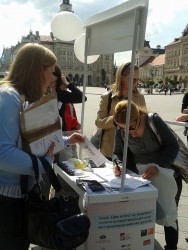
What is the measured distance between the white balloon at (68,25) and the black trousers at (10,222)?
3425mm

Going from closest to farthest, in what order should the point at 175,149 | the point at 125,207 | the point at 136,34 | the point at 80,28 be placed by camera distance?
the point at 136,34, the point at 125,207, the point at 175,149, the point at 80,28

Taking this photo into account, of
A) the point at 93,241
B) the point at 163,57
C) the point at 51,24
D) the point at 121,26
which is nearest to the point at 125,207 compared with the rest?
the point at 93,241

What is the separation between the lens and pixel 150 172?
2.49m

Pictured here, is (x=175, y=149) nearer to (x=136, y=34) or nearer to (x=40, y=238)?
(x=136, y=34)

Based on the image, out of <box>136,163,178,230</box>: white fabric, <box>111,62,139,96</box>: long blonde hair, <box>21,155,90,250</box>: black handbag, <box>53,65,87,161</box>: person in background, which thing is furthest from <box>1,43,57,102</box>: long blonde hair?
<box>53,65,87,161</box>: person in background

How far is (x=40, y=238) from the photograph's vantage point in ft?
5.90

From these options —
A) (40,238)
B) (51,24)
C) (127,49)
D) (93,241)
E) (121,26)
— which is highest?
(51,24)

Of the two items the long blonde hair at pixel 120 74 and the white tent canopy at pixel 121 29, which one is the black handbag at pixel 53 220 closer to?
the white tent canopy at pixel 121 29

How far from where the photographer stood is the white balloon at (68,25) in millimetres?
4766

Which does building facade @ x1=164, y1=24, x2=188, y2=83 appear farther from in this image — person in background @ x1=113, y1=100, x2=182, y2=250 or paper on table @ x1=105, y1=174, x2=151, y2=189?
paper on table @ x1=105, y1=174, x2=151, y2=189

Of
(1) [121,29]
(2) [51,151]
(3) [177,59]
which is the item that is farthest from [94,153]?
(3) [177,59]

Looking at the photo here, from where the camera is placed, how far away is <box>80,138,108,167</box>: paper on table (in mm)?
2670

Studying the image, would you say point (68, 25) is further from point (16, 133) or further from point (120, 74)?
point (16, 133)

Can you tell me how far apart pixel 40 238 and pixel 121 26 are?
1.42 metres
